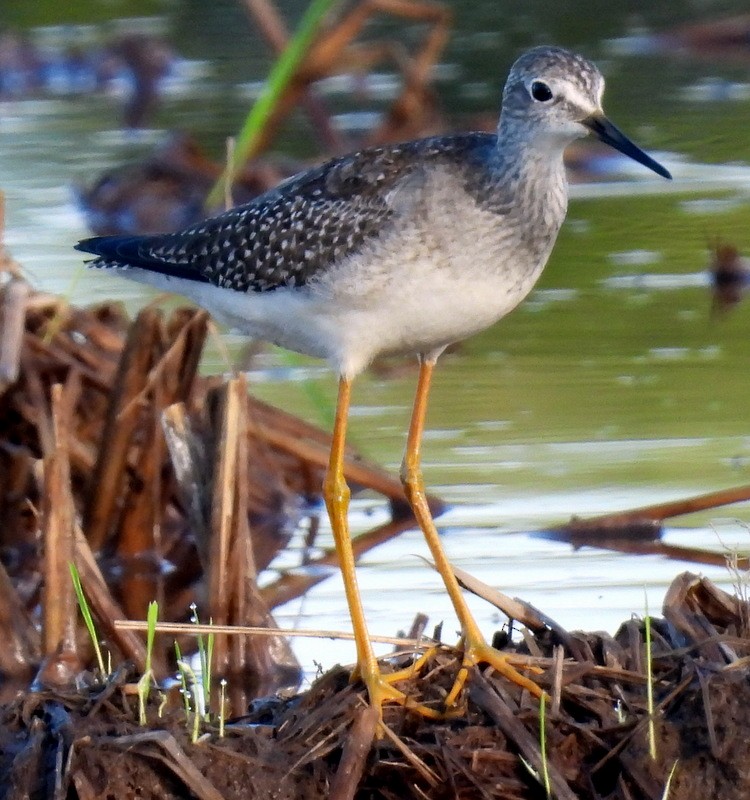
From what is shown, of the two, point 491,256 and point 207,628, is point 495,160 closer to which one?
point 491,256

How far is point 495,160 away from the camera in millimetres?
6832

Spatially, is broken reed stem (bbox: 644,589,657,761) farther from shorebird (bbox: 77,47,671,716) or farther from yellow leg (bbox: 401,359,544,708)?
shorebird (bbox: 77,47,671,716)

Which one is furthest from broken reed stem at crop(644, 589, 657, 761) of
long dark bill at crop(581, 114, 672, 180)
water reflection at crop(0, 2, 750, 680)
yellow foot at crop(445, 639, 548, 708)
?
long dark bill at crop(581, 114, 672, 180)

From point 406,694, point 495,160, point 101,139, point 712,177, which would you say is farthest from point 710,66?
point 406,694

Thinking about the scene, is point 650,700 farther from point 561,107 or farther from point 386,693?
point 561,107

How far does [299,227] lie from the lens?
7266 millimetres

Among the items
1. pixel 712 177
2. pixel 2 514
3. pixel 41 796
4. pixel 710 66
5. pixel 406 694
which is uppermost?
pixel 710 66

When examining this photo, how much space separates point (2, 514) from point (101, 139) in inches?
340

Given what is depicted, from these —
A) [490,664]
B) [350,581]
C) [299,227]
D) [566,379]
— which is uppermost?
[566,379]

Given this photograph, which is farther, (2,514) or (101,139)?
(101,139)

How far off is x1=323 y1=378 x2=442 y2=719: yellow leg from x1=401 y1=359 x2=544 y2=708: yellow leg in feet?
0.63

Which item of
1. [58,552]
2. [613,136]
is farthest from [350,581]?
[613,136]

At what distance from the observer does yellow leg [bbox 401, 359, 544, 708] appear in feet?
19.3

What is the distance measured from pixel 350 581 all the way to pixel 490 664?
836mm
